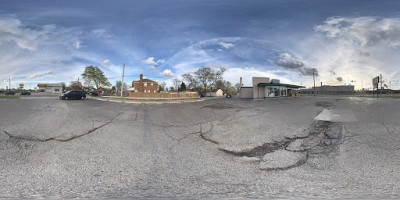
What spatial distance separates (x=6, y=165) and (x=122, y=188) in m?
2.71

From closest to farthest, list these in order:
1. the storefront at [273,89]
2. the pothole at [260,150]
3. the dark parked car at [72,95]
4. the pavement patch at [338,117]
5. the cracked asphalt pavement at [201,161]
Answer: the cracked asphalt pavement at [201,161]
the pothole at [260,150]
the pavement patch at [338,117]
the dark parked car at [72,95]
the storefront at [273,89]

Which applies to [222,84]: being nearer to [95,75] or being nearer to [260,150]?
[95,75]

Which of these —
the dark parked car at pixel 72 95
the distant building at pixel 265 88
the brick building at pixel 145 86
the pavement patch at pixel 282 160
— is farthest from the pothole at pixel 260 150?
the brick building at pixel 145 86

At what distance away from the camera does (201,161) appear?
3689mm

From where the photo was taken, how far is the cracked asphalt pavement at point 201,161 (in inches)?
107

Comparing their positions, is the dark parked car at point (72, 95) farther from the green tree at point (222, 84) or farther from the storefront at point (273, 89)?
the green tree at point (222, 84)

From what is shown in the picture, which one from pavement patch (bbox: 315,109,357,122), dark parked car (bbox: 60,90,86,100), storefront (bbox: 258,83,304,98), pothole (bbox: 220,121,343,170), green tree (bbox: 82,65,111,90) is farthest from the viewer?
green tree (bbox: 82,65,111,90)

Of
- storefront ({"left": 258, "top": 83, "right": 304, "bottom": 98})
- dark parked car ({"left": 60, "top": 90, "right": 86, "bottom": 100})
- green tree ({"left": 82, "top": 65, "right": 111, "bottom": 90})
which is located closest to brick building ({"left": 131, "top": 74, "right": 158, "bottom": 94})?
green tree ({"left": 82, "top": 65, "right": 111, "bottom": 90})

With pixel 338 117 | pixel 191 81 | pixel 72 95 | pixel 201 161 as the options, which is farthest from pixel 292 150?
pixel 191 81

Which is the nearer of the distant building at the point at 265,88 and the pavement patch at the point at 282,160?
the pavement patch at the point at 282,160

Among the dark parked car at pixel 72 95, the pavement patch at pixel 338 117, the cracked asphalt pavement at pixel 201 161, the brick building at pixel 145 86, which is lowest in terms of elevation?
the cracked asphalt pavement at pixel 201 161

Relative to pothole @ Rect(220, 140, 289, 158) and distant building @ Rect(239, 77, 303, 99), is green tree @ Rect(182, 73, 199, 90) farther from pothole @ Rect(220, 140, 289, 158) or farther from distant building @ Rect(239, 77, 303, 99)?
pothole @ Rect(220, 140, 289, 158)

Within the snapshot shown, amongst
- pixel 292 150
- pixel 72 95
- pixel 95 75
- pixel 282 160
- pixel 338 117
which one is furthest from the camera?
pixel 95 75

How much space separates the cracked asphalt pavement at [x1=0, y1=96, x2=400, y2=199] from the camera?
272cm
